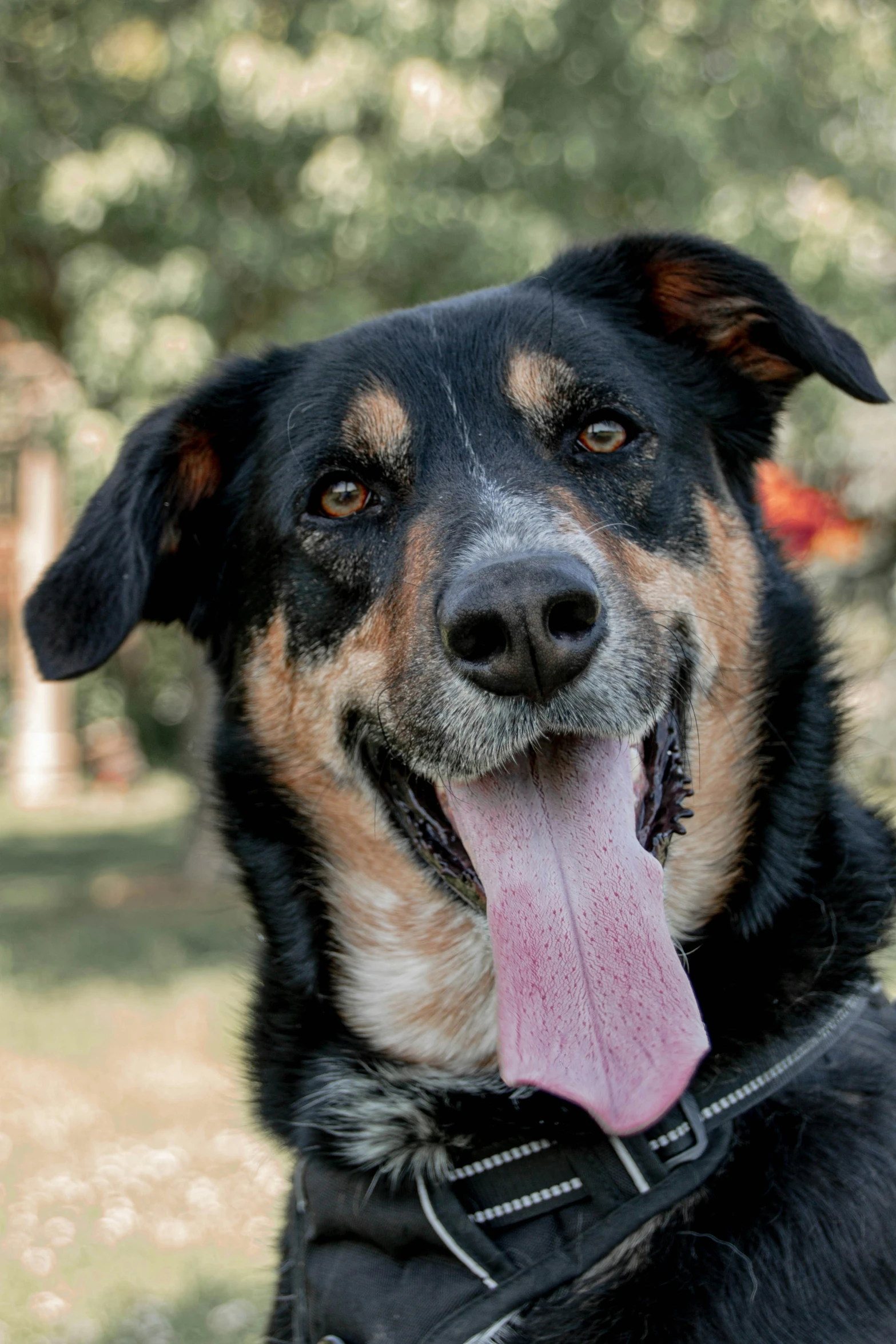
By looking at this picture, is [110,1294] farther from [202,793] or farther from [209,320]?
[209,320]

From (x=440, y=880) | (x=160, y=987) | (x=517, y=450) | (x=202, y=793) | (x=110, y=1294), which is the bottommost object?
(x=160, y=987)

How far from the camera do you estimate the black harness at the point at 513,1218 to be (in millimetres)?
2104

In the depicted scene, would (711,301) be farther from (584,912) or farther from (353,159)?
(353,159)

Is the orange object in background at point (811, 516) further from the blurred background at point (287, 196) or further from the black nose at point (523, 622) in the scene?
the black nose at point (523, 622)

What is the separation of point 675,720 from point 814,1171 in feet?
2.80

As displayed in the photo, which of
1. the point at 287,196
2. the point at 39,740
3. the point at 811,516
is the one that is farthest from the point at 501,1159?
the point at 39,740

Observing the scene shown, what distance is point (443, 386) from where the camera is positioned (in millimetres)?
2797

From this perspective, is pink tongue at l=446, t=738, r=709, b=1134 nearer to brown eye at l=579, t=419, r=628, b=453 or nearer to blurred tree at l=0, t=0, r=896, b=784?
brown eye at l=579, t=419, r=628, b=453

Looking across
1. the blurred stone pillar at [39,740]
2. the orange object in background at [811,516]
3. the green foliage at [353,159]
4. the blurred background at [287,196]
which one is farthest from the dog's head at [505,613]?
the blurred stone pillar at [39,740]

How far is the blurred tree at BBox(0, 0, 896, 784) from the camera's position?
7582 mm

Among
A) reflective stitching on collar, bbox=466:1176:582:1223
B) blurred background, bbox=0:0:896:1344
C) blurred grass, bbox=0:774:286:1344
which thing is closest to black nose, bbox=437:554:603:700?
reflective stitching on collar, bbox=466:1176:582:1223

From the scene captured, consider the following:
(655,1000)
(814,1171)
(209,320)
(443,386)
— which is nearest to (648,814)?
(655,1000)

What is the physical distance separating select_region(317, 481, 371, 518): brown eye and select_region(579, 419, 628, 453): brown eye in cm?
48

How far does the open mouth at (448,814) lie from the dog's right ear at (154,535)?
646 millimetres
